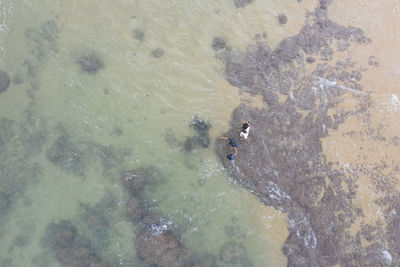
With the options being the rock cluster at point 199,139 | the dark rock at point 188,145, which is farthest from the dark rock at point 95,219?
the rock cluster at point 199,139

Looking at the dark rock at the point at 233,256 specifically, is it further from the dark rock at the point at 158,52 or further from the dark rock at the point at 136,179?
the dark rock at the point at 158,52

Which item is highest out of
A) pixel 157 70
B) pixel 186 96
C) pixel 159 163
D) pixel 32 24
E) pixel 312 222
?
pixel 32 24

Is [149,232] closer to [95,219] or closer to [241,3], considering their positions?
[95,219]

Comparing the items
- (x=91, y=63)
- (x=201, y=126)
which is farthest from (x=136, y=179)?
(x=91, y=63)

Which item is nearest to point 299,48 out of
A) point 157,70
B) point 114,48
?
point 157,70

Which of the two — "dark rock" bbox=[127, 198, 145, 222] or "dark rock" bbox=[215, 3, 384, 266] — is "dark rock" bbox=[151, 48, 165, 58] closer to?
"dark rock" bbox=[215, 3, 384, 266]

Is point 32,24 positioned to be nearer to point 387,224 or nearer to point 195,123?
point 195,123
